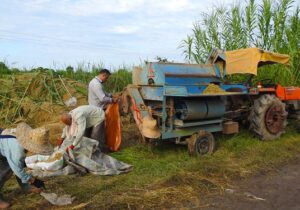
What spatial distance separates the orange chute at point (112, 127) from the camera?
730 cm

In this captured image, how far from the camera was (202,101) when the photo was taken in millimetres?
7047

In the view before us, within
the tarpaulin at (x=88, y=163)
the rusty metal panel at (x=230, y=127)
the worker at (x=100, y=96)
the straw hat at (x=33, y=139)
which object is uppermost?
the worker at (x=100, y=96)

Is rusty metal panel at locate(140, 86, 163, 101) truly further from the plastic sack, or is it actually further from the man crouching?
the man crouching

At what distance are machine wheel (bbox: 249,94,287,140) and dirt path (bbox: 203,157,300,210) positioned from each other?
6.00ft

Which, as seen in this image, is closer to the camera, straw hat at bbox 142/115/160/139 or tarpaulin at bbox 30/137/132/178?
tarpaulin at bbox 30/137/132/178

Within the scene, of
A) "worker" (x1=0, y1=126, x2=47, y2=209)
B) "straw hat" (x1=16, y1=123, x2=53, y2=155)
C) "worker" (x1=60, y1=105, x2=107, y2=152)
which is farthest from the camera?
"worker" (x1=60, y1=105, x2=107, y2=152)

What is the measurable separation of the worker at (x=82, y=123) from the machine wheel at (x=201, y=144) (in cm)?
169

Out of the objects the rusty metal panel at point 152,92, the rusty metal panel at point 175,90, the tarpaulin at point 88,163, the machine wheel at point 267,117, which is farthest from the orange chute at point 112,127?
the machine wheel at point 267,117

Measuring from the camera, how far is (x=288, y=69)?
10.7 m

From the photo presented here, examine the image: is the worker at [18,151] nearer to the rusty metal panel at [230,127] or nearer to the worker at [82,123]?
the worker at [82,123]

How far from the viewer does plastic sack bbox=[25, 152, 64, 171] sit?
5859 millimetres

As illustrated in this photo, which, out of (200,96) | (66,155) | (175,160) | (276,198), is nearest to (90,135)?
(66,155)

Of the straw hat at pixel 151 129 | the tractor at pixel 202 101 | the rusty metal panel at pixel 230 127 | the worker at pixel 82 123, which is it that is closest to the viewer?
the worker at pixel 82 123

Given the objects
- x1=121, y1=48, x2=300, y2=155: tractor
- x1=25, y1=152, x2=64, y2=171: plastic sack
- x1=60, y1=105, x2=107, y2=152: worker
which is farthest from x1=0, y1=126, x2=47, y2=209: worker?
x1=121, y1=48, x2=300, y2=155: tractor
